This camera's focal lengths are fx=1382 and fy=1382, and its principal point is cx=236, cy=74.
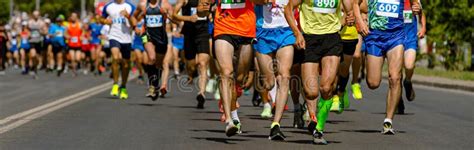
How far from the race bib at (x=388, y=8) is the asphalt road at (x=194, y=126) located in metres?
1.22

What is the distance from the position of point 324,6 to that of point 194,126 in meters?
2.56

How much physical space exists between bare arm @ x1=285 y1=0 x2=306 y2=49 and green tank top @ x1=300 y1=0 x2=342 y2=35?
0.49 ft

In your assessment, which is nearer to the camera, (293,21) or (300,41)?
(300,41)

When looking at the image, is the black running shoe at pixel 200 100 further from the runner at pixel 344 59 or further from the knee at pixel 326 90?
the knee at pixel 326 90

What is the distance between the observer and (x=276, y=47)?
43.4 ft

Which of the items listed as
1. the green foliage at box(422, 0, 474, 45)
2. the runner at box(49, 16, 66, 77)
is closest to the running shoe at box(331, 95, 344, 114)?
the green foliage at box(422, 0, 474, 45)

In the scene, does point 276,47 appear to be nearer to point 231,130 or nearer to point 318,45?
point 318,45

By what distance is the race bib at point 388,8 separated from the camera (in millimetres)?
14445

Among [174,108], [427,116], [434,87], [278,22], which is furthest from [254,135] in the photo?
[434,87]

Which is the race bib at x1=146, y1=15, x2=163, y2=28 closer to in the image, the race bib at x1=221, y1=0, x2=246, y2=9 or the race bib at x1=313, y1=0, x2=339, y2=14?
the race bib at x1=221, y1=0, x2=246, y2=9

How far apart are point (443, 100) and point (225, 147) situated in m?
11.4

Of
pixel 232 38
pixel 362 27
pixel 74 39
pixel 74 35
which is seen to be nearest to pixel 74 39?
pixel 74 39

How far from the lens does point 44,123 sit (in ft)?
49.7

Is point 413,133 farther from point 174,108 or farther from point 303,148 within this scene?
point 174,108
